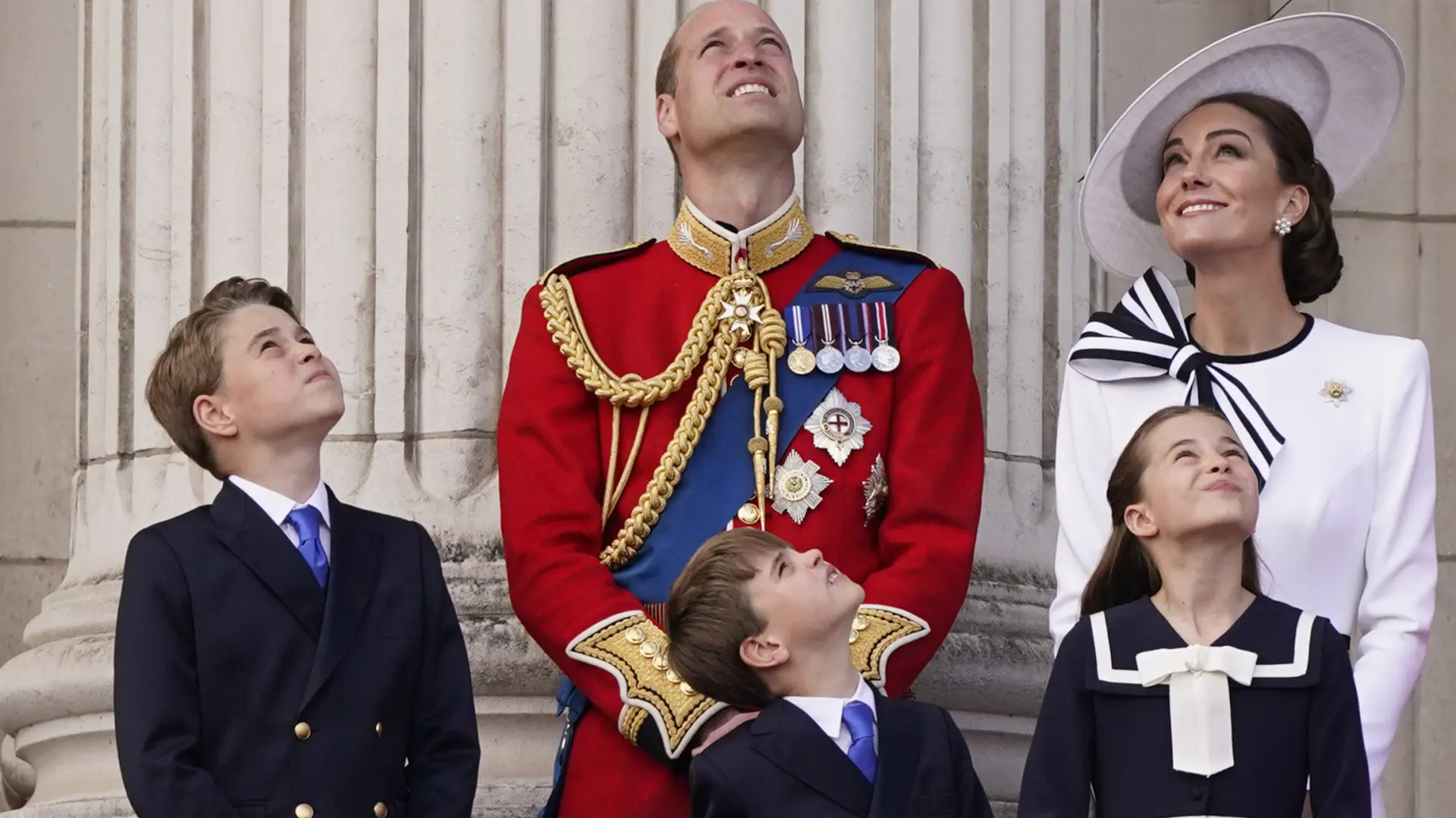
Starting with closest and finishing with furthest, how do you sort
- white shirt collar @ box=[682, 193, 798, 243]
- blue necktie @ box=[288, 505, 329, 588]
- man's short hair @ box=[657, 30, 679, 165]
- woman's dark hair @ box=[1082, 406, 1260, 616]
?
woman's dark hair @ box=[1082, 406, 1260, 616]
blue necktie @ box=[288, 505, 329, 588]
white shirt collar @ box=[682, 193, 798, 243]
man's short hair @ box=[657, 30, 679, 165]

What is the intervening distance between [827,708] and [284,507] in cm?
96

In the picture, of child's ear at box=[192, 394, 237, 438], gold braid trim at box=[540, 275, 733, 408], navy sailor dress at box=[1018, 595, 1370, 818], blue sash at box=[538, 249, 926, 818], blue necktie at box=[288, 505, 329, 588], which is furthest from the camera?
gold braid trim at box=[540, 275, 733, 408]

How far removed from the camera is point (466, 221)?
605cm

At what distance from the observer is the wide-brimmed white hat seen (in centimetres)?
515

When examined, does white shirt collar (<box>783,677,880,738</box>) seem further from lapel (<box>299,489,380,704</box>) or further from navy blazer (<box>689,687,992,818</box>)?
lapel (<box>299,489,380,704</box>)

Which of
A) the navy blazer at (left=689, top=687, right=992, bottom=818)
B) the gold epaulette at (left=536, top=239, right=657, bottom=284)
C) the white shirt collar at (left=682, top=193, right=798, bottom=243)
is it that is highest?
the white shirt collar at (left=682, top=193, right=798, bottom=243)

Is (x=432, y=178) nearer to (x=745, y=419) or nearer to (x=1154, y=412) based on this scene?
(x=745, y=419)

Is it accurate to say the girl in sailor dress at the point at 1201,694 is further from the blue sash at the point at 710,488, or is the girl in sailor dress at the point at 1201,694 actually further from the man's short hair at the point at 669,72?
the man's short hair at the point at 669,72

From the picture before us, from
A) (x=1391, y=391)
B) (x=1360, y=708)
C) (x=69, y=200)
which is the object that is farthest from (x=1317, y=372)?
(x=69, y=200)

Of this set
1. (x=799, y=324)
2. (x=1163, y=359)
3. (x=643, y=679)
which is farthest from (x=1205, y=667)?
(x=799, y=324)

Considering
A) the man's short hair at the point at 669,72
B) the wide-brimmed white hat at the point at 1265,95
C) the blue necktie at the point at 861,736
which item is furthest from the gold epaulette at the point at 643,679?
the wide-brimmed white hat at the point at 1265,95

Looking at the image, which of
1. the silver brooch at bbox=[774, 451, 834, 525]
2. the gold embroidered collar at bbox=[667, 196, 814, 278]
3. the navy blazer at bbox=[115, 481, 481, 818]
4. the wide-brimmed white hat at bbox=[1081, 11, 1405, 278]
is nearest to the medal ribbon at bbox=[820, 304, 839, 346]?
the gold embroidered collar at bbox=[667, 196, 814, 278]

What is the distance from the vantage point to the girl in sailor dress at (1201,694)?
4.32 m

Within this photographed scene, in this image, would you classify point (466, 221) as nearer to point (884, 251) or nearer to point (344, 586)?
point (884, 251)
